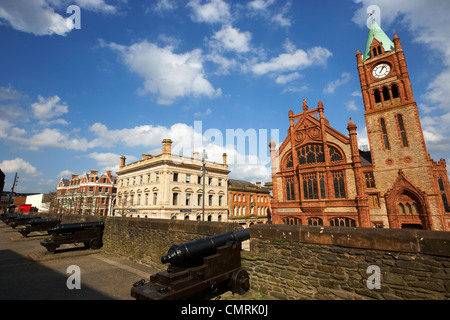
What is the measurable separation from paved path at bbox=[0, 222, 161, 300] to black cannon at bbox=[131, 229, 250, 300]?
1.95 metres

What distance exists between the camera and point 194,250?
13.8 ft

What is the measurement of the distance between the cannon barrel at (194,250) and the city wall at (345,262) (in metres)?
0.93

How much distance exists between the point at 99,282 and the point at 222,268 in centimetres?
392

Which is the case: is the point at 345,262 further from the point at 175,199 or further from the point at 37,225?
the point at 175,199

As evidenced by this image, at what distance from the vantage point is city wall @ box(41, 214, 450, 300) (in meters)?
3.42

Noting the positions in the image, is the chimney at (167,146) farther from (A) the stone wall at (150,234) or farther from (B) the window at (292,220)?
(A) the stone wall at (150,234)

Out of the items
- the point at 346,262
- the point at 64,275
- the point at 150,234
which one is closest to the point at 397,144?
the point at 346,262

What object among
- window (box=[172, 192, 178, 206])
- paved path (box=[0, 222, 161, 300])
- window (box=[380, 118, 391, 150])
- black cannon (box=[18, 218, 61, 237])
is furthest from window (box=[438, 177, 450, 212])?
black cannon (box=[18, 218, 61, 237])

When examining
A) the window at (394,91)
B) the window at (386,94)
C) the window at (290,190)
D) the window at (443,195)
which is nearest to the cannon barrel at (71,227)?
the window at (290,190)

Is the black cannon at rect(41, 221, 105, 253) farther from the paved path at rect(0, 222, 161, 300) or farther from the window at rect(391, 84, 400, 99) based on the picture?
the window at rect(391, 84, 400, 99)

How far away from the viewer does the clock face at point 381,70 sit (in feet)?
88.5

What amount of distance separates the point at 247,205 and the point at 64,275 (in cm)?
3779
